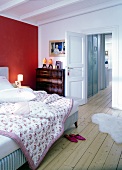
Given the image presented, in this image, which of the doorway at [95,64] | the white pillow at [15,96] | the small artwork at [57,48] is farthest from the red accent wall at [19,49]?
the white pillow at [15,96]

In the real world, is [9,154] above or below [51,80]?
below

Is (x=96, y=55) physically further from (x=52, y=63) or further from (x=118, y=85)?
(x=118, y=85)

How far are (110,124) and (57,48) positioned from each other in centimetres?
313

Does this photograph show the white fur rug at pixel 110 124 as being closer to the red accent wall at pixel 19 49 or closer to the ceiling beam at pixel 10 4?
the red accent wall at pixel 19 49

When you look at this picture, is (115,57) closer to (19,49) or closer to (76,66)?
(76,66)

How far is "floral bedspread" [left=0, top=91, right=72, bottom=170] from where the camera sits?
196cm

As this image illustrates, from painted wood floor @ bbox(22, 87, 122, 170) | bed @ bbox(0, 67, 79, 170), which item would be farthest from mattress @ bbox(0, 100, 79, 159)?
painted wood floor @ bbox(22, 87, 122, 170)

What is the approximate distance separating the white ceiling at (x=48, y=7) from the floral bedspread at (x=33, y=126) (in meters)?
2.67

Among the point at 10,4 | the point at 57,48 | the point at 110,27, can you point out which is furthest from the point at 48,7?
the point at 110,27

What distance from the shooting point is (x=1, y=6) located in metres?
4.42

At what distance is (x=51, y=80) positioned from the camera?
215 inches

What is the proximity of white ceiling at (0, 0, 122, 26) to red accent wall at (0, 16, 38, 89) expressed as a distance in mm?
267

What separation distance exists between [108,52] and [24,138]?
996 centimetres

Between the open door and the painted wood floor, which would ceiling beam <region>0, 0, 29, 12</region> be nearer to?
the open door
